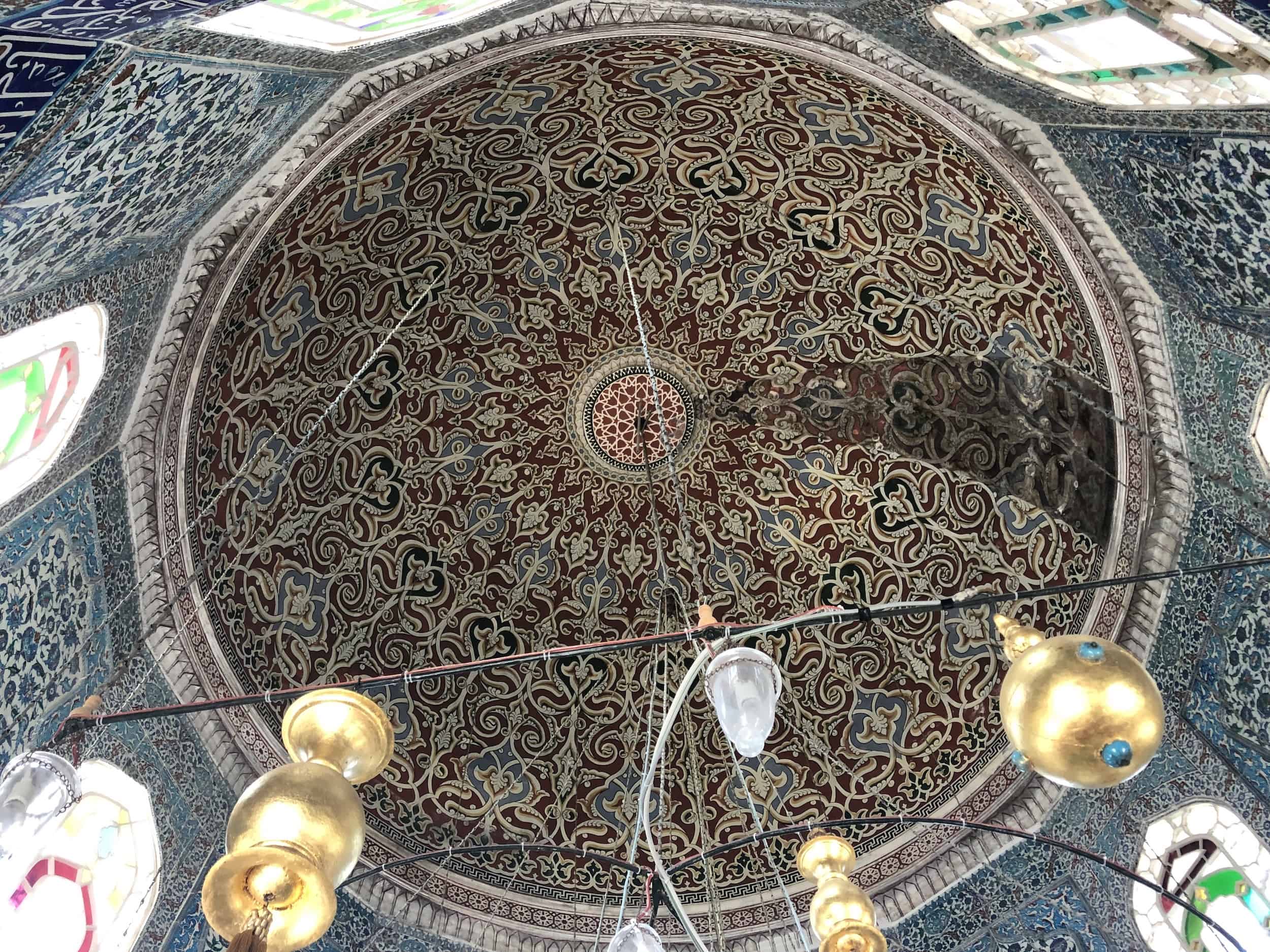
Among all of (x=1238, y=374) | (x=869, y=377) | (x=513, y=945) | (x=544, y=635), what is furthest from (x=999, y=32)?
(x=513, y=945)

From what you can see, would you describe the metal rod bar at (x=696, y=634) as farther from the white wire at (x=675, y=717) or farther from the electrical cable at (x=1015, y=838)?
the electrical cable at (x=1015, y=838)

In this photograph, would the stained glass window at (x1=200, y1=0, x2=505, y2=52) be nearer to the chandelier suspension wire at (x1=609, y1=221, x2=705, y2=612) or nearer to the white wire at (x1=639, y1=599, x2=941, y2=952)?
the white wire at (x1=639, y1=599, x2=941, y2=952)

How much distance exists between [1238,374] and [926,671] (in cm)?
293

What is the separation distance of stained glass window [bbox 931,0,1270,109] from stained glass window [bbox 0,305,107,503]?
3524 millimetres

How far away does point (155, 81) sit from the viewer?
332 cm

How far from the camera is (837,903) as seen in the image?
12.7 feet

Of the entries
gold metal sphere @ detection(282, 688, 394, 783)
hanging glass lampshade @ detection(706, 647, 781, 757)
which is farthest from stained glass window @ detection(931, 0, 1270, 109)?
gold metal sphere @ detection(282, 688, 394, 783)

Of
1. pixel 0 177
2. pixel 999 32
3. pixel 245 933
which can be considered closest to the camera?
pixel 245 933

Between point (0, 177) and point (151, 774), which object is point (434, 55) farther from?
point (151, 774)

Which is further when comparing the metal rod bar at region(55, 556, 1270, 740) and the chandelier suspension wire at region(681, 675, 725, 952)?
the chandelier suspension wire at region(681, 675, 725, 952)

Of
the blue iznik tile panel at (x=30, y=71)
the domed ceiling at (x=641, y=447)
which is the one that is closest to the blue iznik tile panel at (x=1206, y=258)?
the domed ceiling at (x=641, y=447)

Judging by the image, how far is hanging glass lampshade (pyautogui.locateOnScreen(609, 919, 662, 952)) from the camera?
2906 millimetres

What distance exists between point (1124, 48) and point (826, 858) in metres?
3.05

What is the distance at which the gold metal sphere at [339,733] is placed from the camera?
8.19ft
